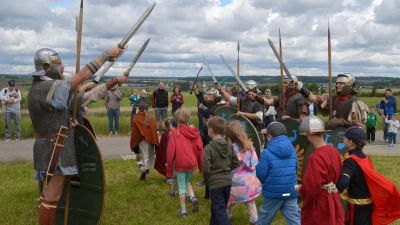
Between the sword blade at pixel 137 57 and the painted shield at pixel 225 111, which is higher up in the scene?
the sword blade at pixel 137 57

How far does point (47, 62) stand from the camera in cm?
398

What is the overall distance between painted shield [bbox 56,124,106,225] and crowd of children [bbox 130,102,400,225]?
3.43 ft

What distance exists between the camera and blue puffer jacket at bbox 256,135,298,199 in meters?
4.40

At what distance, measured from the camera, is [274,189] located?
4406 mm

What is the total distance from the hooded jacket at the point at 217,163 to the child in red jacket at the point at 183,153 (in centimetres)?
91

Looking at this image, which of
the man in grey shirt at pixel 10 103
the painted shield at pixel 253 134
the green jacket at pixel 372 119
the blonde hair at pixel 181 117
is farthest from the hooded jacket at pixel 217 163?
the green jacket at pixel 372 119

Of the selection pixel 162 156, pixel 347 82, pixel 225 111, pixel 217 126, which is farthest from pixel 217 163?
pixel 225 111

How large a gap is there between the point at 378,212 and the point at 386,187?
0.24 m

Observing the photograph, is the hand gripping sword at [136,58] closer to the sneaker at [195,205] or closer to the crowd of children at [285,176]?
the crowd of children at [285,176]

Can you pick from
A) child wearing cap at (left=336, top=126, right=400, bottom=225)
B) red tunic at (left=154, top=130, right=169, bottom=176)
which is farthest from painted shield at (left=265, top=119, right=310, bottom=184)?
red tunic at (left=154, top=130, right=169, bottom=176)

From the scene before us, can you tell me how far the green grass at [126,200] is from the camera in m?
5.51

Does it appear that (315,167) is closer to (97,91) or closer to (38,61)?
(97,91)

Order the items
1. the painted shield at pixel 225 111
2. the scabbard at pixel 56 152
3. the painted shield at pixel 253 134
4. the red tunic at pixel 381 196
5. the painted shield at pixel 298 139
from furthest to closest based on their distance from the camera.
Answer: the painted shield at pixel 225 111 < the painted shield at pixel 253 134 < the painted shield at pixel 298 139 < the scabbard at pixel 56 152 < the red tunic at pixel 381 196

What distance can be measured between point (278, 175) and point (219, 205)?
0.71m
